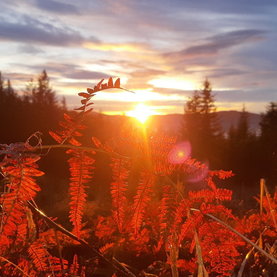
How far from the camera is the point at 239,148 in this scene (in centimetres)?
4328

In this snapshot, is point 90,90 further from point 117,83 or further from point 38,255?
point 38,255

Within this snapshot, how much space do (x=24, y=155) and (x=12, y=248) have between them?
0.67 m

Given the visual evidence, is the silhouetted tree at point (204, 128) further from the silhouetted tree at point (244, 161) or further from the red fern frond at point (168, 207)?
the red fern frond at point (168, 207)

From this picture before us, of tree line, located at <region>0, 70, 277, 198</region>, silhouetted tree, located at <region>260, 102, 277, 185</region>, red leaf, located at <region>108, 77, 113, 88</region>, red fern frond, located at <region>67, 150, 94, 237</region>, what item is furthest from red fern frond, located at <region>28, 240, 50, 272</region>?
silhouetted tree, located at <region>260, 102, 277, 185</region>

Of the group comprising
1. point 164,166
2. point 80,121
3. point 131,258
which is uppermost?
point 80,121

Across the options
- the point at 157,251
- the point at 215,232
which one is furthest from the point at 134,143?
the point at 157,251

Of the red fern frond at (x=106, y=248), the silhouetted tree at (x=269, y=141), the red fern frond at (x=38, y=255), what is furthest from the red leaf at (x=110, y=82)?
the silhouetted tree at (x=269, y=141)

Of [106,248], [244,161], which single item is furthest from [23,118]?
[106,248]

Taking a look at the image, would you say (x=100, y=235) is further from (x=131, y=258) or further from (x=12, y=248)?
(x=12, y=248)

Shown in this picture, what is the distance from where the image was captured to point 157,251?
2221 mm

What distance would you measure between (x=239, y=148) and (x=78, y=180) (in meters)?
43.1

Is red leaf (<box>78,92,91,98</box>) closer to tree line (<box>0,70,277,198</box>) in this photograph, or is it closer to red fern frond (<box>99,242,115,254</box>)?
red fern frond (<box>99,242,115,254</box>)

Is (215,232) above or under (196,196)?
under

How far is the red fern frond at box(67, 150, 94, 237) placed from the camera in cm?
136
